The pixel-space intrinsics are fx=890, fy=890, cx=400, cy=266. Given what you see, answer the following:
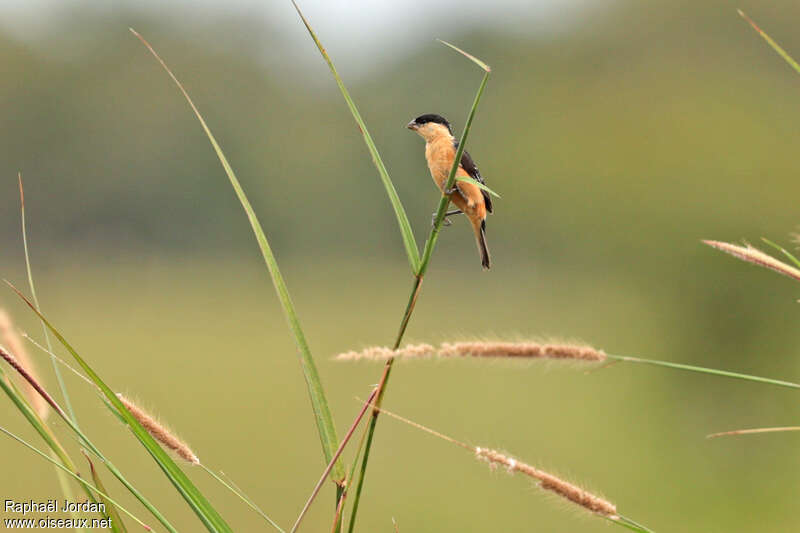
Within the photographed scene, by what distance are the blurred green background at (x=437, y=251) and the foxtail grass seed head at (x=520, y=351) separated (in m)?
12.1

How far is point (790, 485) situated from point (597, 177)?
9.94 meters

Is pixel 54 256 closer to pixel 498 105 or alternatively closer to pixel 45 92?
pixel 45 92

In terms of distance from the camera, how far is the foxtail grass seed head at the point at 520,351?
110 centimetres

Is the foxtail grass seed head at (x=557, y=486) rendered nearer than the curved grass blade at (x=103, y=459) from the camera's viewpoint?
Yes

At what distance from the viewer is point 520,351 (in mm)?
1115

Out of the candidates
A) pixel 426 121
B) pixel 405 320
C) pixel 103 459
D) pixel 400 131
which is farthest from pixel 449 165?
pixel 400 131

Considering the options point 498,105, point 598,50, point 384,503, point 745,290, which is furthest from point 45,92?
point 745,290

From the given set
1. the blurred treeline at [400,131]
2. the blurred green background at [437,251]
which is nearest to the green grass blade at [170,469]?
the blurred green background at [437,251]

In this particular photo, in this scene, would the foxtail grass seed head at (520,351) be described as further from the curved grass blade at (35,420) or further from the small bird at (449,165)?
the small bird at (449,165)

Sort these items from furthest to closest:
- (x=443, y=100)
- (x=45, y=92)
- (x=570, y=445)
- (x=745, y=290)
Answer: (x=45, y=92) < (x=443, y=100) < (x=570, y=445) < (x=745, y=290)

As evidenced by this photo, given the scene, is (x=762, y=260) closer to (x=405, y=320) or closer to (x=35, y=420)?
(x=405, y=320)

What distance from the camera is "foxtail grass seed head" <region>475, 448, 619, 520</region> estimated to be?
1140 millimetres

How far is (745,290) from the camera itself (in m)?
17.6

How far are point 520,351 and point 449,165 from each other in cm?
198
